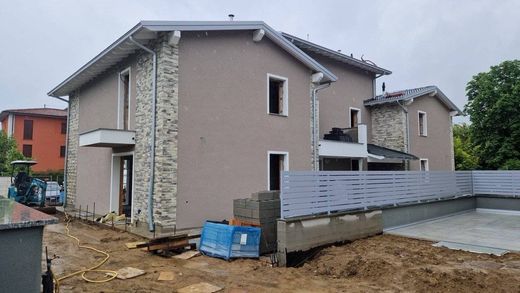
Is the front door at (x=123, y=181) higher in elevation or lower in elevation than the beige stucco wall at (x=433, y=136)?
lower

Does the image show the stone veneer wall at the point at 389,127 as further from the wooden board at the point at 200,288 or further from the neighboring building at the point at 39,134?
the neighboring building at the point at 39,134

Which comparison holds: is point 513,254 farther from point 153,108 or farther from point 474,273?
point 153,108

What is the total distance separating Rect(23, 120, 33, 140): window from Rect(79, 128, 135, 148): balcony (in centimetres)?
3197

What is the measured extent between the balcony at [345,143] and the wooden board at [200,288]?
375 inches

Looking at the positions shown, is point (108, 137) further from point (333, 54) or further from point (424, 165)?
point (424, 165)

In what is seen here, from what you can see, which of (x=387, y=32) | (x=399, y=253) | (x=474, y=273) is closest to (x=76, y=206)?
(x=399, y=253)

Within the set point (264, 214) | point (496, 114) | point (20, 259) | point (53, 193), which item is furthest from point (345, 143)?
point (53, 193)

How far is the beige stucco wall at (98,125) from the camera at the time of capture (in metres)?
12.7

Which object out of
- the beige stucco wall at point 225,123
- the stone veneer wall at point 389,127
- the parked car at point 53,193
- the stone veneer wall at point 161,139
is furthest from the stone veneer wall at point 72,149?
the stone veneer wall at point 389,127

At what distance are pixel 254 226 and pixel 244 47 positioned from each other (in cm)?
669

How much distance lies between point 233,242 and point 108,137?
219 inches

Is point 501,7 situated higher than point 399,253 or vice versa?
point 501,7

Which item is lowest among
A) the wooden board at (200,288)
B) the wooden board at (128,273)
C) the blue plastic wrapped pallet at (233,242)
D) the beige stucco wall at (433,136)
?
the wooden board at (200,288)

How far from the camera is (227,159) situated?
11125 mm
